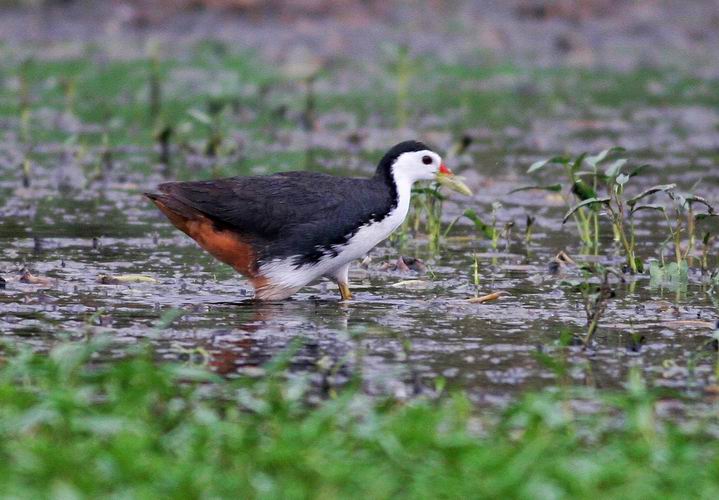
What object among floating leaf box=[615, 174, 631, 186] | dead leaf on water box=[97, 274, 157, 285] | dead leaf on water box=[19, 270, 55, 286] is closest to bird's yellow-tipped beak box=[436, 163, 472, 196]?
floating leaf box=[615, 174, 631, 186]

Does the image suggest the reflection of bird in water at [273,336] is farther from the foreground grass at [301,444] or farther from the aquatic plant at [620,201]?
the aquatic plant at [620,201]

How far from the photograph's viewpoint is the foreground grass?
15.0ft

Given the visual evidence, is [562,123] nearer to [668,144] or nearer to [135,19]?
[668,144]

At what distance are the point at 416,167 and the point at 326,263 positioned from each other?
3.36 ft

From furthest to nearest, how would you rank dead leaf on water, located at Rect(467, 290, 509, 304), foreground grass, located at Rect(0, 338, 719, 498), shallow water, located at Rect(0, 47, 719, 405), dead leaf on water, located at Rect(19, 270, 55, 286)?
dead leaf on water, located at Rect(19, 270, 55, 286), dead leaf on water, located at Rect(467, 290, 509, 304), shallow water, located at Rect(0, 47, 719, 405), foreground grass, located at Rect(0, 338, 719, 498)

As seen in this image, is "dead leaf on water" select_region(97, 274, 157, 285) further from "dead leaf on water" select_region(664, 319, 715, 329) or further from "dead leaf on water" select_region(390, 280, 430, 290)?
"dead leaf on water" select_region(664, 319, 715, 329)

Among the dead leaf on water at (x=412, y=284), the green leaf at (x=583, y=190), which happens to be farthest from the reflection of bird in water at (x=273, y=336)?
the green leaf at (x=583, y=190)

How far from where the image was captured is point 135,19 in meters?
22.6

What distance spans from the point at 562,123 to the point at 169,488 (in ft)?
41.8

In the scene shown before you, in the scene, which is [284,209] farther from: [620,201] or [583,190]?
[620,201]

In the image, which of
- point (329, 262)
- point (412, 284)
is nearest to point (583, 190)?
point (412, 284)

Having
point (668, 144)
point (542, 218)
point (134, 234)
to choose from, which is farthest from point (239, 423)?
point (668, 144)

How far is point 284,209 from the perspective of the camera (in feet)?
27.6

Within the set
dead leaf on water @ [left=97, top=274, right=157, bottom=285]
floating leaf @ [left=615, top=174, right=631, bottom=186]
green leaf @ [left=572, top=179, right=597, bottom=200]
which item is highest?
floating leaf @ [left=615, top=174, right=631, bottom=186]
